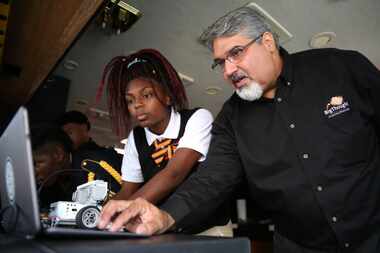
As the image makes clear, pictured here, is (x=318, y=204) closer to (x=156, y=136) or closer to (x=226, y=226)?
(x=226, y=226)

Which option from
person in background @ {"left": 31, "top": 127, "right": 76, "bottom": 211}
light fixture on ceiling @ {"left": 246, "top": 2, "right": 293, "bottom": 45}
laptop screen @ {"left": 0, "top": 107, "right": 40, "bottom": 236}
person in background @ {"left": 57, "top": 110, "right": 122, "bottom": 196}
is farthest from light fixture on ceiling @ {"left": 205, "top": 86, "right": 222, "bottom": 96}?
laptop screen @ {"left": 0, "top": 107, "right": 40, "bottom": 236}

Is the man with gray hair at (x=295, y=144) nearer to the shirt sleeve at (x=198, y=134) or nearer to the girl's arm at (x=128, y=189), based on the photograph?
the shirt sleeve at (x=198, y=134)

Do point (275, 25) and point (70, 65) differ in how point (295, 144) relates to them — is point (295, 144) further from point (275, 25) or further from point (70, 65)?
point (70, 65)

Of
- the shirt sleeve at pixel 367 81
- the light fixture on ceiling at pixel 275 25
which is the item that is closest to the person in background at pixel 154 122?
the shirt sleeve at pixel 367 81

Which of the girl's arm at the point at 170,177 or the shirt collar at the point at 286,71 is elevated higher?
the shirt collar at the point at 286,71

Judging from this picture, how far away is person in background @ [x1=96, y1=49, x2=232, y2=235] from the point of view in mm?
1060

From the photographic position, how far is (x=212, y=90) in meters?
4.02

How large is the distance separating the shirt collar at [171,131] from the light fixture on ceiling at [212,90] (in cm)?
277

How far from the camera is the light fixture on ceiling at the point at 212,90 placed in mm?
3941

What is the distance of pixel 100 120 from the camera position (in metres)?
4.93

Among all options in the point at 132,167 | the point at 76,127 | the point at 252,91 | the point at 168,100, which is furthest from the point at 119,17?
the point at 252,91

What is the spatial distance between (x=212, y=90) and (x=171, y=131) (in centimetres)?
293

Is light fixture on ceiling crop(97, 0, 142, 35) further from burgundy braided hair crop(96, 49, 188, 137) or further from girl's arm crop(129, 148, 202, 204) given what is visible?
girl's arm crop(129, 148, 202, 204)

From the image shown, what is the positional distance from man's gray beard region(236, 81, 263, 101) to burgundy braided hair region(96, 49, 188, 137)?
1.03 feet
